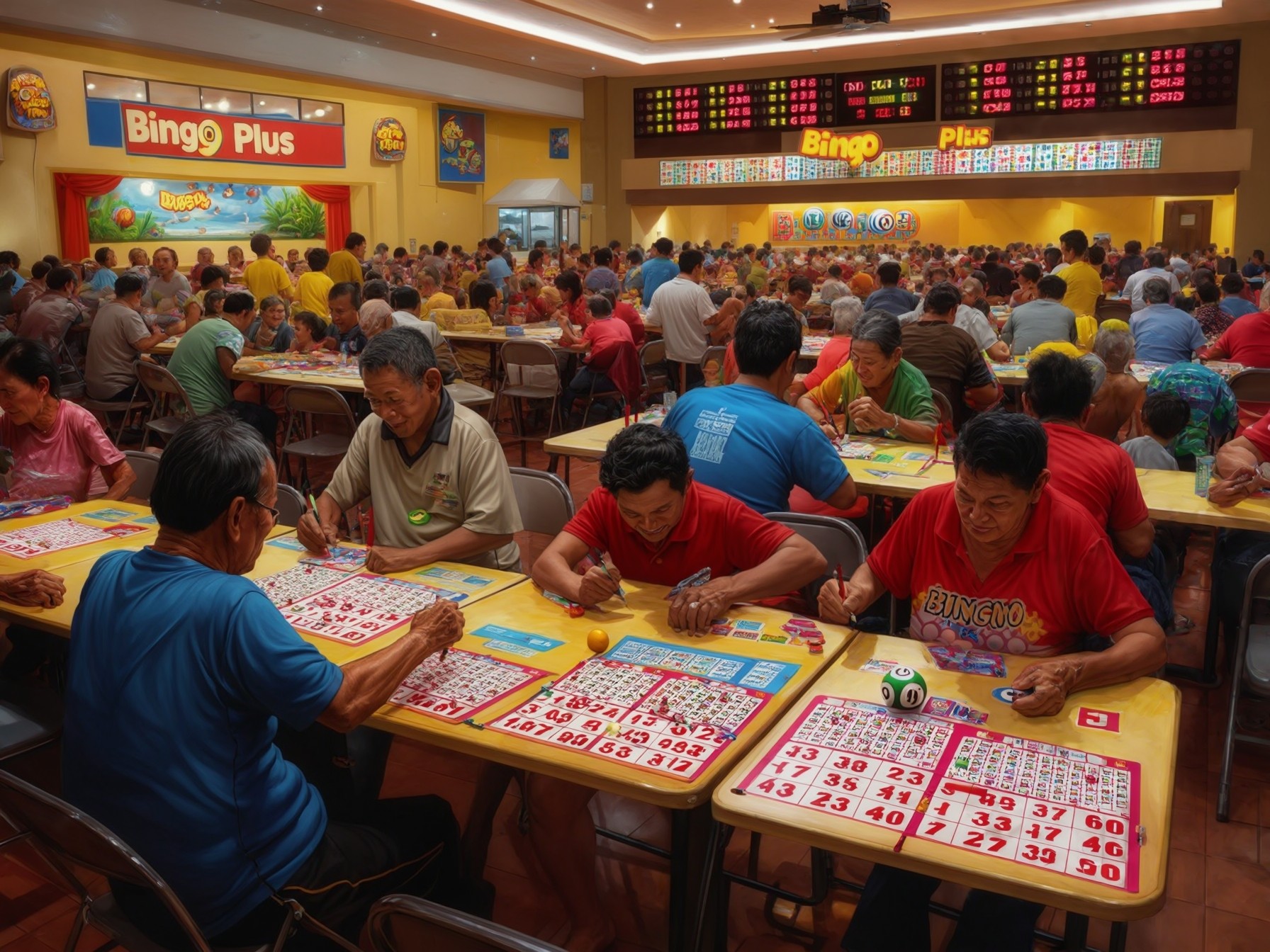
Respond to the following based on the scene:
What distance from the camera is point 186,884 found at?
66.9 inches

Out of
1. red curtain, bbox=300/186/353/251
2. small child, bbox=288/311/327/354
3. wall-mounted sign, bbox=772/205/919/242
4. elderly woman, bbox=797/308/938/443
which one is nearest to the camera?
elderly woman, bbox=797/308/938/443

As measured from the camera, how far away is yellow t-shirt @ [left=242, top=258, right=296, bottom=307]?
392 inches

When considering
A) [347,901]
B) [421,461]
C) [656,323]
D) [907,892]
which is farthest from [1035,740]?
[656,323]

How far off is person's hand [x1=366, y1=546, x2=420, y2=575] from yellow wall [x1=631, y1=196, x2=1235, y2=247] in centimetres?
1315

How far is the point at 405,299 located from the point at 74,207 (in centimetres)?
778

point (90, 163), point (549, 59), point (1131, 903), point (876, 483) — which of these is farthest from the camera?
point (549, 59)

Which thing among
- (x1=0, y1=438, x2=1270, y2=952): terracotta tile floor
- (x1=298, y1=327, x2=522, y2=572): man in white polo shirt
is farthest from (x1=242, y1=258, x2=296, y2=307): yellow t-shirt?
(x1=0, y1=438, x2=1270, y2=952): terracotta tile floor

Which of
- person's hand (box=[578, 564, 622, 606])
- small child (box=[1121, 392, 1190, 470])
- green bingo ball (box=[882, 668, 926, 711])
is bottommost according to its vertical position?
green bingo ball (box=[882, 668, 926, 711])

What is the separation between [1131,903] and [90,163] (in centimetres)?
1387

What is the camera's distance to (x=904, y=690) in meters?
1.94

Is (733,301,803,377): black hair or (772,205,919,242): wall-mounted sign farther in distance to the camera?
(772,205,919,242): wall-mounted sign

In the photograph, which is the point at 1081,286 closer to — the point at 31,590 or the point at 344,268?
the point at 344,268

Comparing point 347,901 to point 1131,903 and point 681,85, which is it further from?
point 681,85

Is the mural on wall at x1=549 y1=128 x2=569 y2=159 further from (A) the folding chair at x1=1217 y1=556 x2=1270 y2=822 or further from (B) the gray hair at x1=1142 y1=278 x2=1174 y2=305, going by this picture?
(A) the folding chair at x1=1217 y1=556 x2=1270 y2=822
